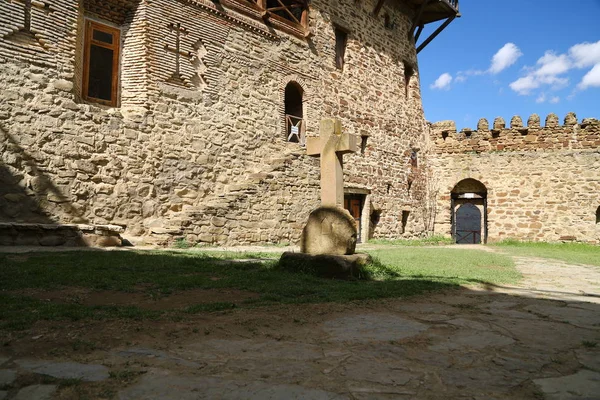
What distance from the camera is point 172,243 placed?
968cm

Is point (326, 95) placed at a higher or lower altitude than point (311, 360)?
higher

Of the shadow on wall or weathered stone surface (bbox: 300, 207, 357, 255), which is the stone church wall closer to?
the shadow on wall

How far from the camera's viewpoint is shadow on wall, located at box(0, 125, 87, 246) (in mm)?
8141

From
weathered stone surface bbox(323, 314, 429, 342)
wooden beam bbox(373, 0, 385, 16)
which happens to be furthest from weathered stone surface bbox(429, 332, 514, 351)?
wooden beam bbox(373, 0, 385, 16)

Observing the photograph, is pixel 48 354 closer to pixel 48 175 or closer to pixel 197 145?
pixel 48 175

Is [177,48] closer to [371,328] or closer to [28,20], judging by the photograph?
[28,20]

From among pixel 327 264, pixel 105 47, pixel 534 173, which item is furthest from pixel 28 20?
pixel 534 173

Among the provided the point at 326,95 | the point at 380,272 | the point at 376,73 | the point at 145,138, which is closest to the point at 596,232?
the point at 376,73

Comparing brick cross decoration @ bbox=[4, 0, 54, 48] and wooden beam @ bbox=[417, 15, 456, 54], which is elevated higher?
wooden beam @ bbox=[417, 15, 456, 54]

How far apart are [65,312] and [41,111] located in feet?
23.3

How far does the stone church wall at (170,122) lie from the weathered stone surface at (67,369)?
23.8ft

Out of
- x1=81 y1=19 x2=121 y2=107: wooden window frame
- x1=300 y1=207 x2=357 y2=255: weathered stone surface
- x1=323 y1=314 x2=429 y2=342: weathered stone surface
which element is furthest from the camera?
x1=81 y1=19 x2=121 y2=107: wooden window frame

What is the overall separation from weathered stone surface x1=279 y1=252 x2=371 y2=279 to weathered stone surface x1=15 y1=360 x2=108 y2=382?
369 centimetres

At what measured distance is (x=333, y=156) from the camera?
6.65 meters
